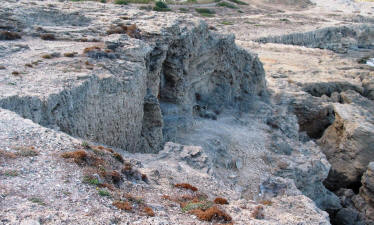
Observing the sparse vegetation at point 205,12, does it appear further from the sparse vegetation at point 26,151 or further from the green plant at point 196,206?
the sparse vegetation at point 26,151

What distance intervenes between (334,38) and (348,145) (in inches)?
1667

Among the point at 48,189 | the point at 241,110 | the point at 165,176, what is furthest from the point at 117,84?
the point at 241,110

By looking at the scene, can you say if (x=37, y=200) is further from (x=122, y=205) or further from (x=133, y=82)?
(x=133, y=82)

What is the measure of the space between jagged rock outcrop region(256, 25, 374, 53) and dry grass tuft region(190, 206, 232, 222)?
46.5m

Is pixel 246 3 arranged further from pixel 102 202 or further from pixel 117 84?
pixel 102 202

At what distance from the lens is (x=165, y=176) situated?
42.5 feet

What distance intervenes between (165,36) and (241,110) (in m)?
8.90

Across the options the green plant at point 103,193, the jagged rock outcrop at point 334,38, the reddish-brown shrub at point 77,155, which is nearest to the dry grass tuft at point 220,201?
the green plant at point 103,193

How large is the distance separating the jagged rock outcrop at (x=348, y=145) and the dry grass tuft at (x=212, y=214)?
1670cm

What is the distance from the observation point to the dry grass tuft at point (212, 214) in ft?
32.3

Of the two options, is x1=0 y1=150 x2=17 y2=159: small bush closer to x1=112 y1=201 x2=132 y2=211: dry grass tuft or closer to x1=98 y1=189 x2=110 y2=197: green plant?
x1=98 y1=189 x2=110 y2=197: green plant

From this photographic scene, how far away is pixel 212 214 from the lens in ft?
32.7

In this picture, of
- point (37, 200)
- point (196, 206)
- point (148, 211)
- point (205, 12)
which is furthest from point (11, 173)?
point (205, 12)

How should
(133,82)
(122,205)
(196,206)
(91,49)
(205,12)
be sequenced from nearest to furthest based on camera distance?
(122,205), (196,206), (133,82), (91,49), (205,12)
